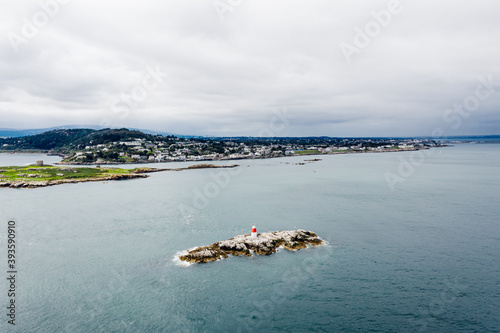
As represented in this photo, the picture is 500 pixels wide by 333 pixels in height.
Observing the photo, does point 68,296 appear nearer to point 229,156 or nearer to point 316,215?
point 316,215

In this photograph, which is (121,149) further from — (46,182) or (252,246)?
(252,246)

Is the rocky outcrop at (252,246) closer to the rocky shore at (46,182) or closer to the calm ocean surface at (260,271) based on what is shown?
the calm ocean surface at (260,271)

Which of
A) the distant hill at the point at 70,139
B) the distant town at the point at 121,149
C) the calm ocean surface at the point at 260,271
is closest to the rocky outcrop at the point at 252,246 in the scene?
the calm ocean surface at the point at 260,271

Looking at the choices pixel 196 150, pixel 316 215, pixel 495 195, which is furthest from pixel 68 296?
pixel 196 150

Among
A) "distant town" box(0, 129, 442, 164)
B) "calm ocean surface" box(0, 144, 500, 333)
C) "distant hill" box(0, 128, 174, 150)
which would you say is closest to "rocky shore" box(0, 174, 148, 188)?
"calm ocean surface" box(0, 144, 500, 333)

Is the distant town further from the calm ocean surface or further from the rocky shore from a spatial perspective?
the calm ocean surface

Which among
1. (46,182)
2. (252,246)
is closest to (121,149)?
(46,182)
